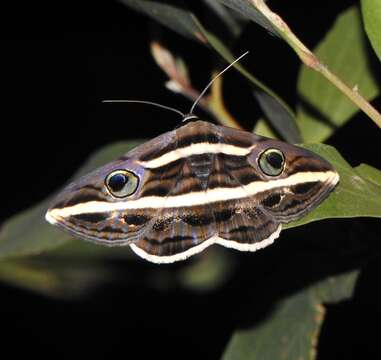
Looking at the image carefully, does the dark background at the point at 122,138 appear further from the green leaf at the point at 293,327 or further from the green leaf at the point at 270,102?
the green leaf at the point at 270,102

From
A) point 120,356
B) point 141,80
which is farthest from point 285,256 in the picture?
point 120,356

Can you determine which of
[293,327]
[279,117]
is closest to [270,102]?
[279,117]

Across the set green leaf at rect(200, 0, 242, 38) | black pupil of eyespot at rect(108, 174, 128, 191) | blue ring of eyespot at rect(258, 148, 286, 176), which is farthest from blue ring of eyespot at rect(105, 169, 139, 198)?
green leaf at rect(200, 0, 242, 38)

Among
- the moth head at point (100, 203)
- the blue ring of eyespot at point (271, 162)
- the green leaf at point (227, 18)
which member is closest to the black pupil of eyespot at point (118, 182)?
the moth head at point (100, 203)

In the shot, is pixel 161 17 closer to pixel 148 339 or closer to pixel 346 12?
pixel 346 12

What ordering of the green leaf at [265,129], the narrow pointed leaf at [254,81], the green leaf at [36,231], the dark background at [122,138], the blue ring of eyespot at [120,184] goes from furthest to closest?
the dark background at [122,138] < the green leaf at [36,231] < the green leaf at [265,129] < the blue ring of eyespot at [120,184] < the narrow pointed leaf at [254,81]

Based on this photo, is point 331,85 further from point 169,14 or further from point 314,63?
point 314,63
